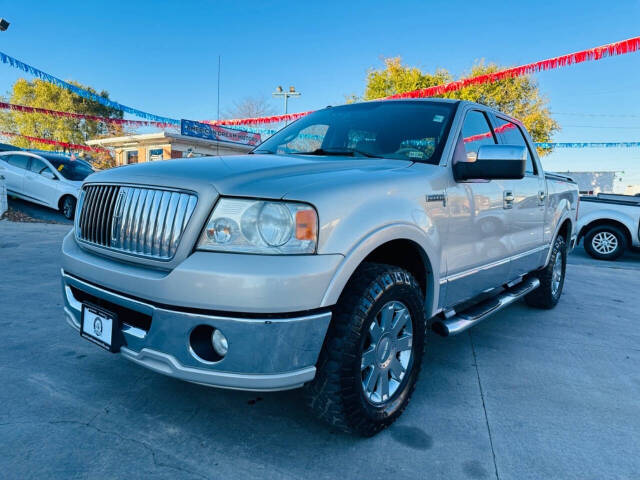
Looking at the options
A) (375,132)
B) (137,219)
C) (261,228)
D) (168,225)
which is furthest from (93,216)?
(375,132)

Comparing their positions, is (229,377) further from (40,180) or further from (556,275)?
(40,180)

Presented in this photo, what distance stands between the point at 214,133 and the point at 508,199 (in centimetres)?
2112

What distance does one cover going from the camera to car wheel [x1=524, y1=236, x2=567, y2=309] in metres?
4.45

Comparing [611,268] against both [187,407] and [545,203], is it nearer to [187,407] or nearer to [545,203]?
[545,203]

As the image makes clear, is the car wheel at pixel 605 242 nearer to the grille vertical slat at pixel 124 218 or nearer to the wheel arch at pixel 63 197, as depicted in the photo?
the grille vertical slat at pixel 124 218

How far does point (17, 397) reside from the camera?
2.29 meters

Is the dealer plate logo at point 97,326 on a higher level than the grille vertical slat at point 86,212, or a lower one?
lower

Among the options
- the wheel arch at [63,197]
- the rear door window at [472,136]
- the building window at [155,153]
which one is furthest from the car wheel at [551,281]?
the building window at [155,153]

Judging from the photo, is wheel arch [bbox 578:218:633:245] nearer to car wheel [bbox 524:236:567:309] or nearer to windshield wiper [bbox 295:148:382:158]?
car wheel [bbox 524:236:567:309]

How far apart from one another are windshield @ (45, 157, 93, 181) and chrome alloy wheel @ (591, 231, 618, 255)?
12094 millimetres

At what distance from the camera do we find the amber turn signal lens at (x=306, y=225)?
1706 mm

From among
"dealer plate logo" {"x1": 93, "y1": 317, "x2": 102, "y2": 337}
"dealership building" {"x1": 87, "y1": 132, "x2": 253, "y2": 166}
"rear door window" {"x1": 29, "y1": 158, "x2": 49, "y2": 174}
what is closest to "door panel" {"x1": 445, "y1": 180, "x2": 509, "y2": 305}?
"dealer plate logo" {"x1": 93, "y1": 317, "x2": 102, "y2": 337}

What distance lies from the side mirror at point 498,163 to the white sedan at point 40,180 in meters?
10.4

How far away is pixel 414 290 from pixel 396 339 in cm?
26
